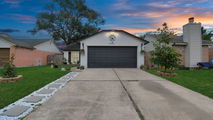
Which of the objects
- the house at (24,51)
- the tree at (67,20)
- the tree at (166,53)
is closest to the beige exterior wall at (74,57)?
the house at (24,51)

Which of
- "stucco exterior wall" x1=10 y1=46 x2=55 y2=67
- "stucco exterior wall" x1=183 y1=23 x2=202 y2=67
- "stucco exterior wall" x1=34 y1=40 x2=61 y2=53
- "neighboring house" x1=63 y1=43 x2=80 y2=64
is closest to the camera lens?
"stucco exterior wall" x1=183 y1=23 x2=202 y2=67

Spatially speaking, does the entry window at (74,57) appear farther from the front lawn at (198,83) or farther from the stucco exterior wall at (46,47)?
the front lawn at (198,83)

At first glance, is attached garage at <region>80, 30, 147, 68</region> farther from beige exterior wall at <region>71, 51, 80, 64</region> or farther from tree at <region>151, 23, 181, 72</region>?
beige exterior wall at <region>71, 51, 80, 64</region>

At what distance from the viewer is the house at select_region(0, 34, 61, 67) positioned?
1192 centimetres

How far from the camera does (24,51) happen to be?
13.5m

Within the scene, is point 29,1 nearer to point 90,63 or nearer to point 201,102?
point 90,63

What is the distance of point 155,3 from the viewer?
12.3 metres

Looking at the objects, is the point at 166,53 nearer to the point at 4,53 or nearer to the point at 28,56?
the point at 28,56

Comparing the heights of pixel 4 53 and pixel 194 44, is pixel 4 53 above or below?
below

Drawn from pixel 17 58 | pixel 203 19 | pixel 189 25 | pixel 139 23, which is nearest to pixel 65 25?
pixel 17 58

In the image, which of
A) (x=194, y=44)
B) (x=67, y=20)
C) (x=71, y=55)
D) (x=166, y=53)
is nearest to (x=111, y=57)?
(x=166, y=53)

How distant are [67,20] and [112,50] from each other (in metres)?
15.4

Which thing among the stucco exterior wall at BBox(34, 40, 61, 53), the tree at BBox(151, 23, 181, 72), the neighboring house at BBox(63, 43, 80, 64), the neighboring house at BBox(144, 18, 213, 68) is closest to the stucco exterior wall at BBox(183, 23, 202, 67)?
the neighboring house at BBox(144, 18, 213, 68)

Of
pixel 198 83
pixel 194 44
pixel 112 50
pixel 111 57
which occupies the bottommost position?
pixel 198 83
